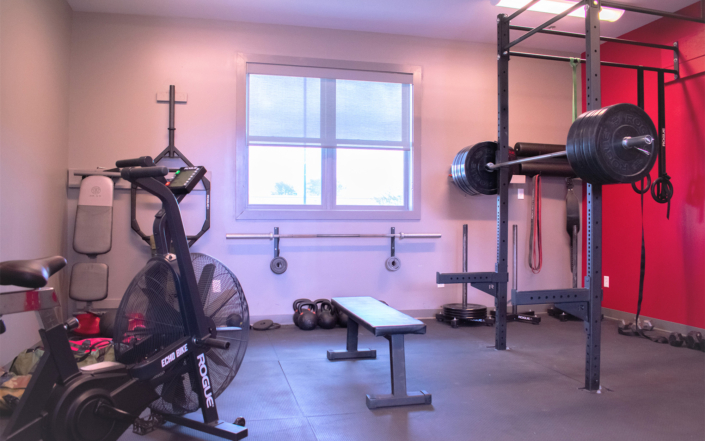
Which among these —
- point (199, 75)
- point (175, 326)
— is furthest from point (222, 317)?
point (199, 75)

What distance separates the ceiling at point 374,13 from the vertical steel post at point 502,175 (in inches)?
27.9

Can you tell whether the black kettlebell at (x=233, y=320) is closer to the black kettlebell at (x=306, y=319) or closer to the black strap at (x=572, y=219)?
the black kettlebell at (x=306, y=319)

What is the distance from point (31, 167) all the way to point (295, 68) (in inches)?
90.6

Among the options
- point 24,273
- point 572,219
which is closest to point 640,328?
point 572,219

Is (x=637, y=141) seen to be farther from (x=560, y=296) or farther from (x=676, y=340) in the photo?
(x=676, y=340)

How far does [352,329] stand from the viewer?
10.9ft

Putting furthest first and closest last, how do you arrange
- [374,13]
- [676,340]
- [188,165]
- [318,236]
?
1. [318,236]
2. [374,13]
3. [188,165]
4. [676,340]

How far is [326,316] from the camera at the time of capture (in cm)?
422

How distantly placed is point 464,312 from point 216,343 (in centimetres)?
291

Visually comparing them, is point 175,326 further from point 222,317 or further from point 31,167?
point 31,167

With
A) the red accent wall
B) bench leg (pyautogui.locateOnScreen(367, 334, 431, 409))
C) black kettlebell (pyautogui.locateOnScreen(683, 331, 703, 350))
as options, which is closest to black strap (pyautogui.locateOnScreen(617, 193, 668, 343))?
black kettlebell (pyautogui.locateOnScreen(683, 331, 703, 350))

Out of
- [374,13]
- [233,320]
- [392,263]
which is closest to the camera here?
[233,320]

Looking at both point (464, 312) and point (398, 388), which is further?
point (464, 312)

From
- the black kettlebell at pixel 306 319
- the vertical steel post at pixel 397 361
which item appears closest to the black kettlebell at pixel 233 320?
the vertical steel post at pixel 397 361
